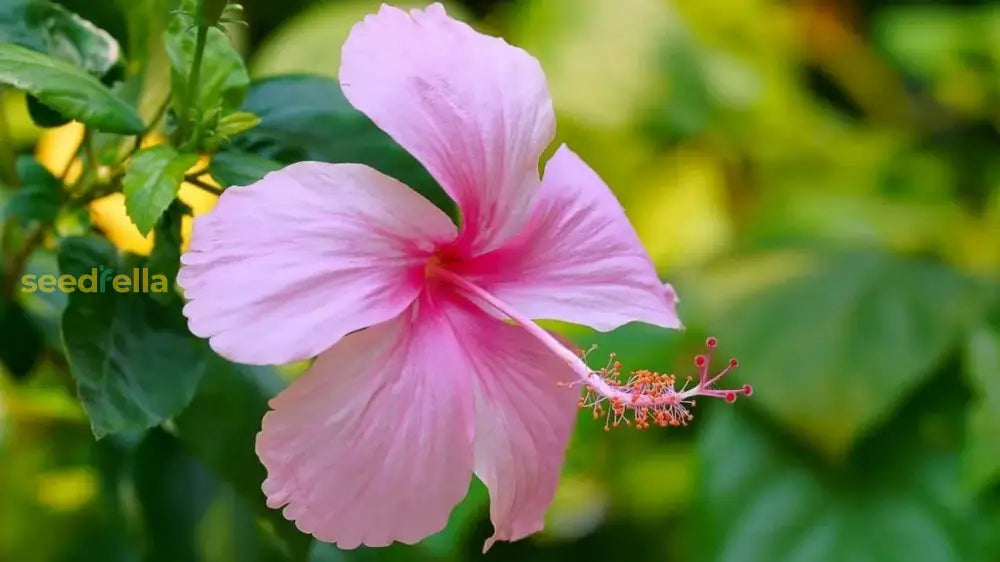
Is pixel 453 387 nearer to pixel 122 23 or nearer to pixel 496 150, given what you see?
pixel 496 150

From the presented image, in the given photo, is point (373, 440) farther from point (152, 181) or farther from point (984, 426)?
point (984, 426)

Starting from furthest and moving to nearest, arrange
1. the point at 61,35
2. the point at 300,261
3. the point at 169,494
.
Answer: the point at 169,494, the point at 61,35, the point at 300,261

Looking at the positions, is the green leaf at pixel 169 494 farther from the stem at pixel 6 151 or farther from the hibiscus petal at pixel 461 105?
the hibiscus petal at pixel 461 105

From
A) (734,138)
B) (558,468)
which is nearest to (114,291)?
(558,468)

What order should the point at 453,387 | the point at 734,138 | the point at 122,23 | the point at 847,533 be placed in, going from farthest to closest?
1. the point at 734,138
2. the point at 847,533
3. the point at 122,23
4. the point at 453,387

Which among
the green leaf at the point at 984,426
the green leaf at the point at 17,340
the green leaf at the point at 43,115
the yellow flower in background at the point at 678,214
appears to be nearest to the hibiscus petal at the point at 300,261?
the green leaf at the point at 43,115

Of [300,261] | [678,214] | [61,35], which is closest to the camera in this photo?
[300,261]

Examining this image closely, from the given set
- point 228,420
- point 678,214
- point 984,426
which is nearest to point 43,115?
point 228,420
